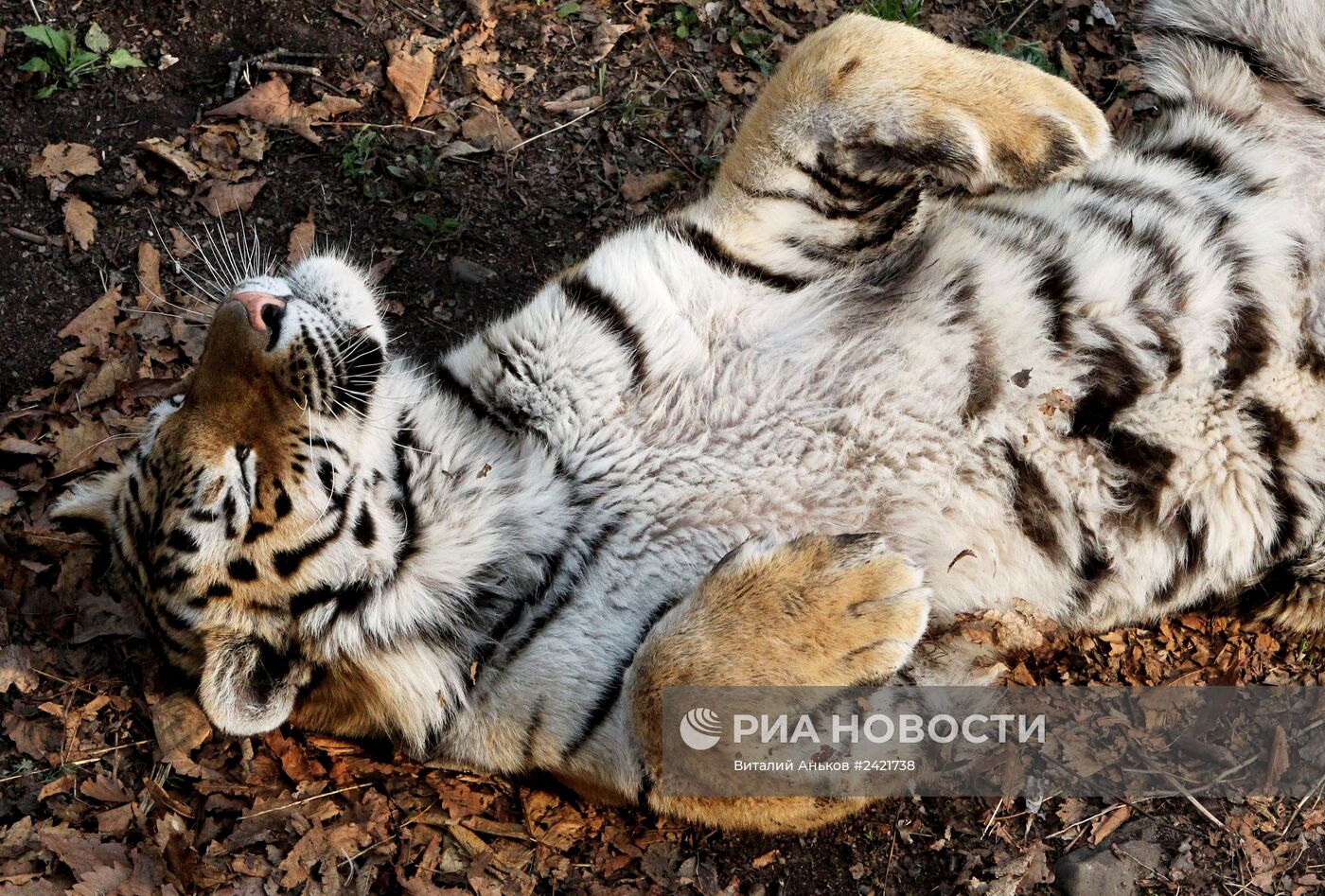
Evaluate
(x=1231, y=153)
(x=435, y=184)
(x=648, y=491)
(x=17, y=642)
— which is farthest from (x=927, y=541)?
(x=17, y=642)

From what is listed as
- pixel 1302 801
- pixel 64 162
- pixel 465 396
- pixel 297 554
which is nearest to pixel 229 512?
pixel 297 554

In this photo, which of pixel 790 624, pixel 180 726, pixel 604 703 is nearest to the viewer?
pixel 790 624

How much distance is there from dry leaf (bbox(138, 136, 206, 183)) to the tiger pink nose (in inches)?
53.1

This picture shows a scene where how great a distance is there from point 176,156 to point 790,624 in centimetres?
292

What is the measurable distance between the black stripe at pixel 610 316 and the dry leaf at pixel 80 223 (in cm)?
193

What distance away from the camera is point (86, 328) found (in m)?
3.73

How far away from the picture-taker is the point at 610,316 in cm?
301

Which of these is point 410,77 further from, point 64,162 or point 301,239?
point 64,162

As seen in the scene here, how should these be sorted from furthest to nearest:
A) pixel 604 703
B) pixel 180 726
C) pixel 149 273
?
pixel 149 273, pixel 180 726, pixel 604 703

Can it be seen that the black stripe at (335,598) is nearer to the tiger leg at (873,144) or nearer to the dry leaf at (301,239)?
the tiger leg at (873,144)

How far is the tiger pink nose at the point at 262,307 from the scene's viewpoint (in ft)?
9.32

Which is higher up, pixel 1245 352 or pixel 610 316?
pixel 610 316

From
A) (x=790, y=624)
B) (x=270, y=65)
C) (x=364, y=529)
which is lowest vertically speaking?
(x=790, y=624)

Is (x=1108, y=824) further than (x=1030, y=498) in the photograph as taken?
Yes
